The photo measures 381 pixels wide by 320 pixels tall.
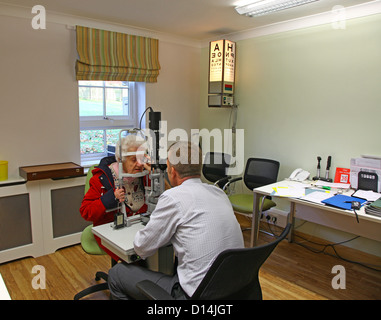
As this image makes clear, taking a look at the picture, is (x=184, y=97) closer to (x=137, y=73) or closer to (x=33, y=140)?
(x=137, y=73)

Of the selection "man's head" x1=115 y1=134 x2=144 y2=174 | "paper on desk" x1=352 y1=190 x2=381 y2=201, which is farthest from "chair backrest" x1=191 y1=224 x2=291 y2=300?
"paper on desk" x1=352 y1=190 x2=381 y2=201

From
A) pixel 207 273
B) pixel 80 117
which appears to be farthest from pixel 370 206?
pixel 80 117

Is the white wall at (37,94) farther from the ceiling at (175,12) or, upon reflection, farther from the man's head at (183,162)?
the man's head at (183,162)

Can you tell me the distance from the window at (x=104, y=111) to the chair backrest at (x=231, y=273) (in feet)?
9.47

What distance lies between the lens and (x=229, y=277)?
1.38 meters

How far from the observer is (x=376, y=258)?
3.15 metres

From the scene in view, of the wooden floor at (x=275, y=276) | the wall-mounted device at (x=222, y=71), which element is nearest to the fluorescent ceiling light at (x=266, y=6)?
the wall-mounted device at (x=222, y=71)

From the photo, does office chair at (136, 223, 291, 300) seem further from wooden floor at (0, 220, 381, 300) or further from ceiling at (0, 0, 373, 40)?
ceiling at (0, 0, 373, 40)

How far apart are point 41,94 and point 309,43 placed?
2996 mm

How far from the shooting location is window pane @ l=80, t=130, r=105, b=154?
3.84 m

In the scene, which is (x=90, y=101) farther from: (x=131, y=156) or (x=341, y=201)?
(x=341, y=201)

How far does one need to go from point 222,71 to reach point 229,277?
3.04 meters

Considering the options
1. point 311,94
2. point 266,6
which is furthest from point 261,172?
point 266,6

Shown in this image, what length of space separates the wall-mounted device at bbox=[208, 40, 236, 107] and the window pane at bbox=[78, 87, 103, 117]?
4.75ft
